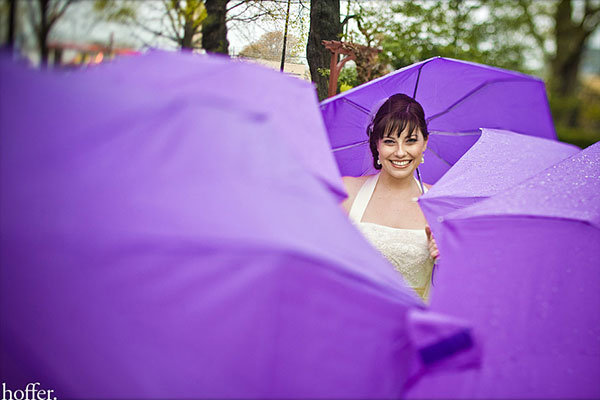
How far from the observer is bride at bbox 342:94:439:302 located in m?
3.96

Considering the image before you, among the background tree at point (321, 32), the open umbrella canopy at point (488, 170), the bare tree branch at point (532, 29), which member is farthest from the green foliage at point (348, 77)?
the bare tree branch at point (532, 29)

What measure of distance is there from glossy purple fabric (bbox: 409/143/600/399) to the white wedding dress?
5.45ft

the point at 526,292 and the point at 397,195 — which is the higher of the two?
the point at 526,292

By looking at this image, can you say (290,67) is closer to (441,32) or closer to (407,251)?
(407,251)

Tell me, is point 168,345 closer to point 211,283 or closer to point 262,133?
point 211,283

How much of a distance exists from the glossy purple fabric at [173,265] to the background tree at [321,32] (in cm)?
211

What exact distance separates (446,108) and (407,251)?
1.05 m

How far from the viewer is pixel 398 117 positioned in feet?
12.9

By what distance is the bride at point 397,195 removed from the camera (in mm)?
3963

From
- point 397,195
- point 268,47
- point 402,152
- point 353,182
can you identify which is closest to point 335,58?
point 268,47

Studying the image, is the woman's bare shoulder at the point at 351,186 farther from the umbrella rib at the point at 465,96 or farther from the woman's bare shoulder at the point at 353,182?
the umbrella rib at the point at 465,96

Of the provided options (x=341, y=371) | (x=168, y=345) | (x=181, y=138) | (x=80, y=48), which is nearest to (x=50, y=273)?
(x=168, y=345)

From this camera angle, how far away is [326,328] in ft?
5.95

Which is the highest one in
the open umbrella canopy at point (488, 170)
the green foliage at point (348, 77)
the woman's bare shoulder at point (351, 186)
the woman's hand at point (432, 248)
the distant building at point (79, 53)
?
the distant building at point (79, 53)
